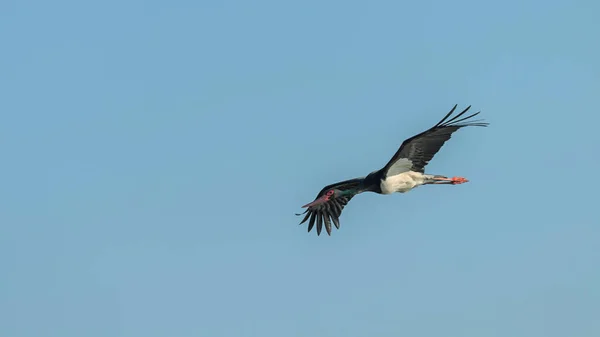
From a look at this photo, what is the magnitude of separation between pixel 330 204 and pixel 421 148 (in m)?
5.47

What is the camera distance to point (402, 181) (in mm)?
35875

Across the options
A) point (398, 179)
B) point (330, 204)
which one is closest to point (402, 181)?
point (398, 179)

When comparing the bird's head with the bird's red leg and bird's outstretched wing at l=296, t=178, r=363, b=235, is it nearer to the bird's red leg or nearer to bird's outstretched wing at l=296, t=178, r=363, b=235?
bird's outstretched wing at l=296, t=178, r=363, b=235

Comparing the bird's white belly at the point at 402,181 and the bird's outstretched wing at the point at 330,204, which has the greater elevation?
the bird's outstretched wing at the point at 330,204

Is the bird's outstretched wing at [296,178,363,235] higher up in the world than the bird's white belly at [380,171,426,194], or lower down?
higher up

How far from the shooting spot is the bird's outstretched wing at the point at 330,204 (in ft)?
126

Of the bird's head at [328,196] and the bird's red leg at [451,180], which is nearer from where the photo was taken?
the bird's red leg at [451,180]

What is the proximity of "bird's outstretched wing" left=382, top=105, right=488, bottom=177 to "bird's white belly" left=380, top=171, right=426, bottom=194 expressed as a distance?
0.38 feet

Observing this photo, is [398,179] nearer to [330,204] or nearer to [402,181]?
[402,181]

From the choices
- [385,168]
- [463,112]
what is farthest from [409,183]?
[463,112]

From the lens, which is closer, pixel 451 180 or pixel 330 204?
pixel 451 180

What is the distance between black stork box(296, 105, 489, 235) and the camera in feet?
112

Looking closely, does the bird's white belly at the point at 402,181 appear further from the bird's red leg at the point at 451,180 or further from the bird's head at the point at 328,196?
the bird's head at the point at 328,196

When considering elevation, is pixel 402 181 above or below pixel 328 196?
below
